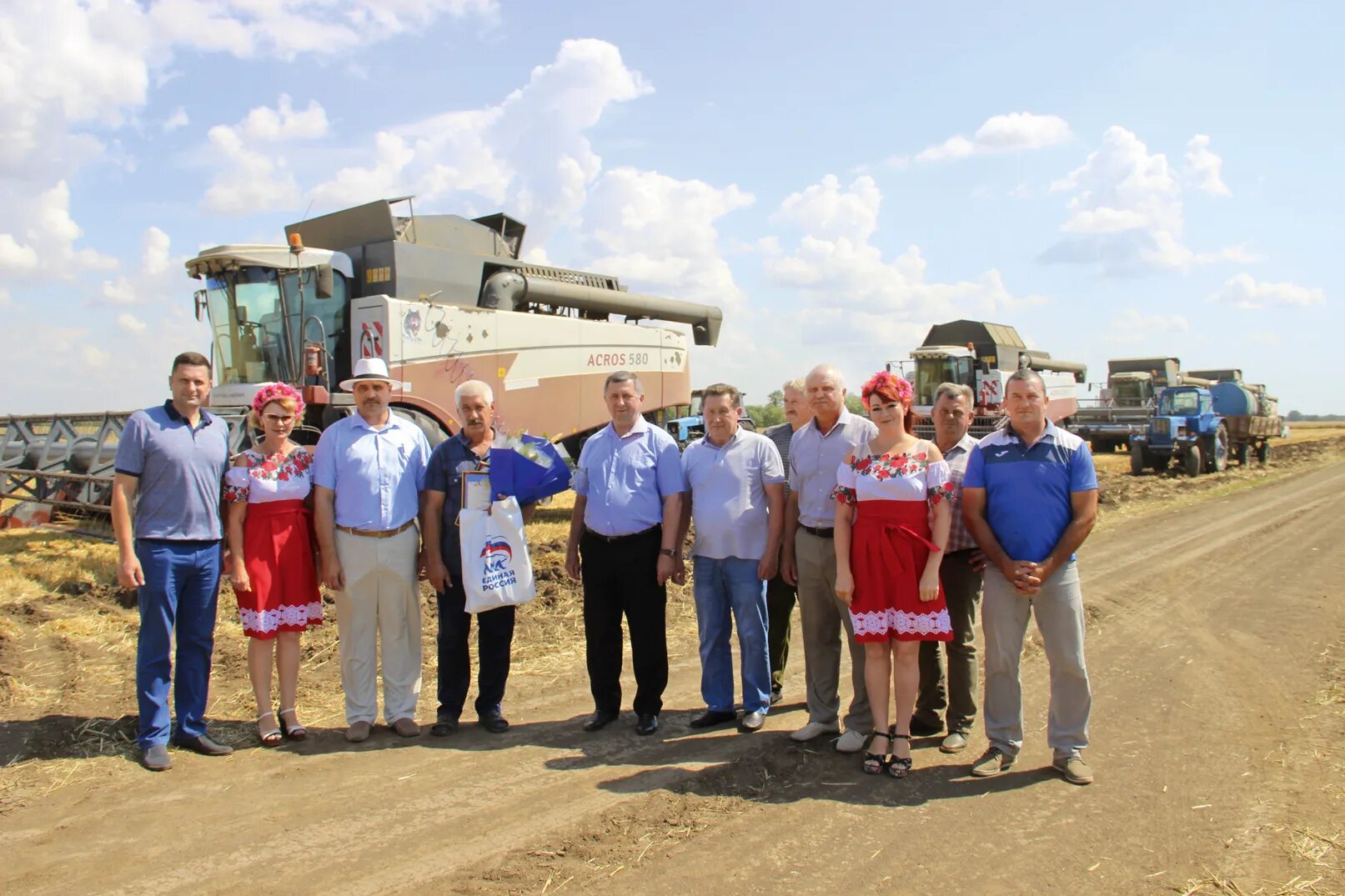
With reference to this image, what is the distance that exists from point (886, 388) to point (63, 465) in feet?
34.6

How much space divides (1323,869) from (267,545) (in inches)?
188

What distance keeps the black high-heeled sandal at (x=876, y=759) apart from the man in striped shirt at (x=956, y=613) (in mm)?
425

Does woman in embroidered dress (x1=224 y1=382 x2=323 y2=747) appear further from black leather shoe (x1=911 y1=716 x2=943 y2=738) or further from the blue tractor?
the blue tractor

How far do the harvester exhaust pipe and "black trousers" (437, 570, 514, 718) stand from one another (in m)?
7.60

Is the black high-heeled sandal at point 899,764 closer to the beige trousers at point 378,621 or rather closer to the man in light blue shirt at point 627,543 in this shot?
the man in light blue shirt at point 627,543

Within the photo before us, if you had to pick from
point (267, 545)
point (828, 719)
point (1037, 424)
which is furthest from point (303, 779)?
point (1037, 424)

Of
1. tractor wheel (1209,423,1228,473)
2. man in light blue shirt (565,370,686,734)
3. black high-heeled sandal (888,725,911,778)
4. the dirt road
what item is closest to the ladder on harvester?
man in light blue shirt (565,370,686,734)

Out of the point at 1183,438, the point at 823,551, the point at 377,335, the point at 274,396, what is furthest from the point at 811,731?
the point at 1183,438

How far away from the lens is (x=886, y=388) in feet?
13.8

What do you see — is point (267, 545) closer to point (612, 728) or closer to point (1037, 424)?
point (612, 728)

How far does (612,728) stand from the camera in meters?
4.99

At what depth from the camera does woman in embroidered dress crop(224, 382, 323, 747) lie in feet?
15.5

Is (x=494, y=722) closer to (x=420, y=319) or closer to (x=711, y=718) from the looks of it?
(x=711, y=718)

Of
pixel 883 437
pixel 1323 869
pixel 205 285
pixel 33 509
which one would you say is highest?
pixel 205 285
